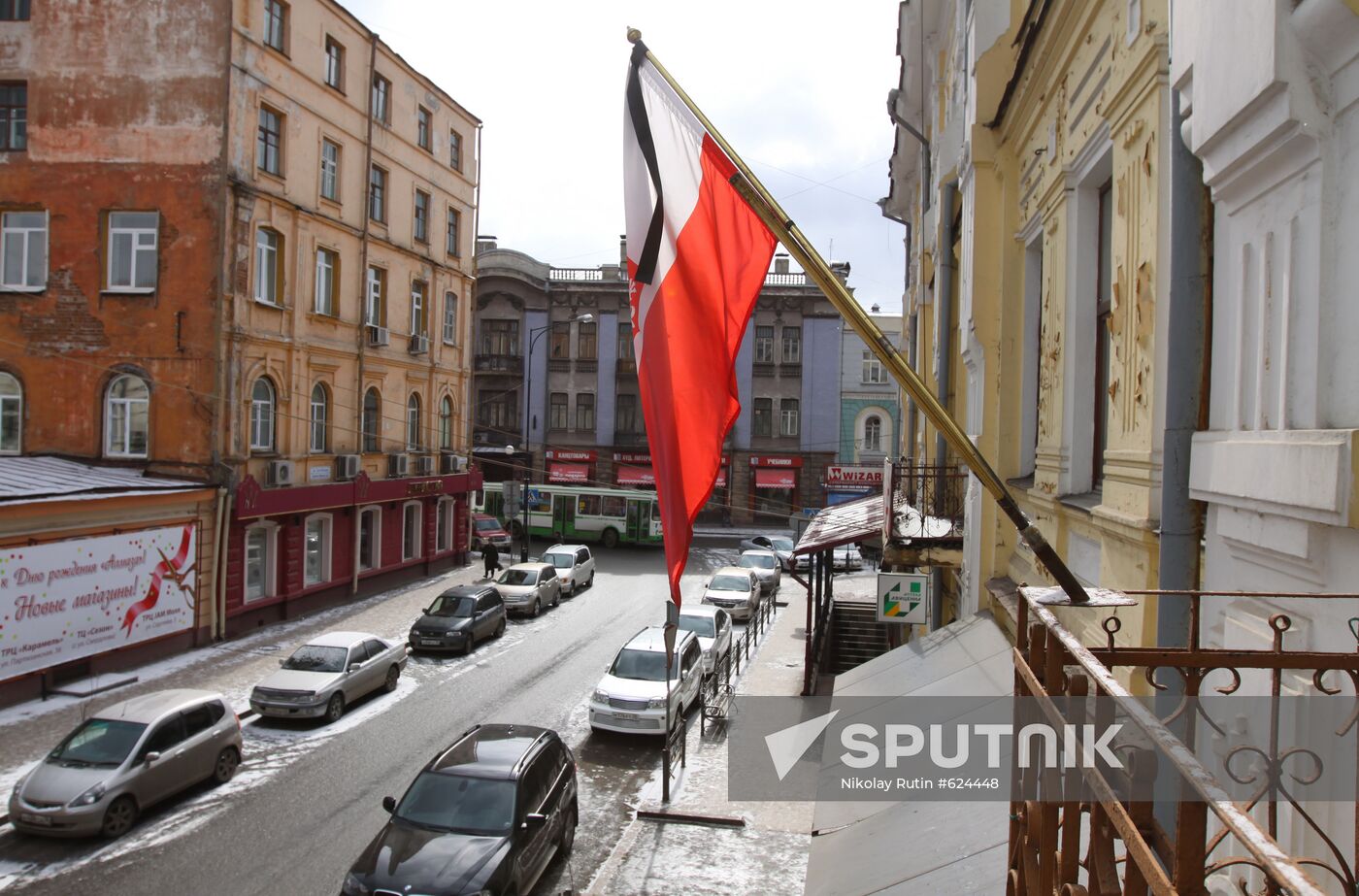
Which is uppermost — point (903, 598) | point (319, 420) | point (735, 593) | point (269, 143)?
point (269, 143)

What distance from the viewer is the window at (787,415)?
49.2 metres

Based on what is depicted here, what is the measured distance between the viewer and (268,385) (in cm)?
2308

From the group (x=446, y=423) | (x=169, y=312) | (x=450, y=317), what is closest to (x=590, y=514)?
(x=446, y=423)

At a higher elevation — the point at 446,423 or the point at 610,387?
the point at 610,387

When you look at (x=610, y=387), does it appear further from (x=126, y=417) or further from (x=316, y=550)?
(x=126, y=417)

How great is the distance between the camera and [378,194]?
92.8 feet

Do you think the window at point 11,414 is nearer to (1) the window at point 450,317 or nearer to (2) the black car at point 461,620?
(2) the black car at point 461,620

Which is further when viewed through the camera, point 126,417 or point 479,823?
point 126,417

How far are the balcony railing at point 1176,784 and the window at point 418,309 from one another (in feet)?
95.8

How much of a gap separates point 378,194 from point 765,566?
17.5 meters

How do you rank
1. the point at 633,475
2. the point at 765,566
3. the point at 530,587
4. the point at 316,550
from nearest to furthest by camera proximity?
the point at 316,550 → the point at 530,587 → the point at 765,566 → the point at 633,475

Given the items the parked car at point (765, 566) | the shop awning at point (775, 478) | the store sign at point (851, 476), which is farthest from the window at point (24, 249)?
the store sign at point (851, 476)

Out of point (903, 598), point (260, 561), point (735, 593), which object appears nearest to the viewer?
point (903, 598)

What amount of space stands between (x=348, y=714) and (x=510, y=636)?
7.30 m
